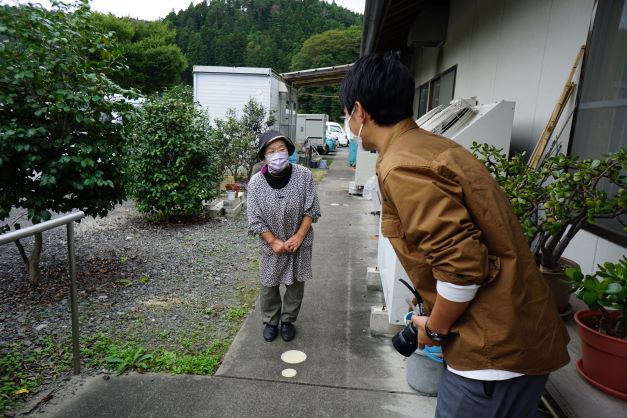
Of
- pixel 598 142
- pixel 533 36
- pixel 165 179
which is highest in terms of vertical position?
pixel 533 36

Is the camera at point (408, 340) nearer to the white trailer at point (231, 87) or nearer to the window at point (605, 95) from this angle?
the window at point (605, 95)

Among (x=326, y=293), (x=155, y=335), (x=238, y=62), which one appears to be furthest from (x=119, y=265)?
(x=238, y=62)

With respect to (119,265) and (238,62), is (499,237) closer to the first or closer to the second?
(119,265)

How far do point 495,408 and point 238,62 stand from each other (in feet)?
174

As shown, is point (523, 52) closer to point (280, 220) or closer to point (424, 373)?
point (280, 220)

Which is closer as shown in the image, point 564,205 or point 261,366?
point 564,205

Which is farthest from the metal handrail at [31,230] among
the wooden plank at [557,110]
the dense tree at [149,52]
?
the dense tree at [149,52]

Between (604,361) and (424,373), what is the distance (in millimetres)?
1176

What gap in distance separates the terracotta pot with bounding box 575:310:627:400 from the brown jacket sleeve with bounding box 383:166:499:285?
3.03 ft

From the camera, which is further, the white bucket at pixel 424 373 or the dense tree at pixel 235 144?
the dense tree at pixel 235 144

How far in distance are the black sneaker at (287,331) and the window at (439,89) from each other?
4440 millimetres

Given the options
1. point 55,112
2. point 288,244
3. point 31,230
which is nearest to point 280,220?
point 288,244

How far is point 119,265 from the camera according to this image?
5238 mm

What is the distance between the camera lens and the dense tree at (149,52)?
3512cm
